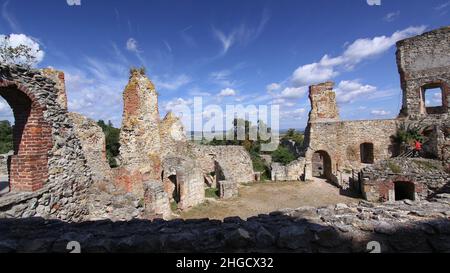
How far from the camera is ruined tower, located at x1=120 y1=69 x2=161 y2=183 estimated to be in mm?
10703

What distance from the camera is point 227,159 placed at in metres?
16.8

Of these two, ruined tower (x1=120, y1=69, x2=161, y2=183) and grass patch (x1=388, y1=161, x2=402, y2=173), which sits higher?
ruined tower (x1=120, y1=69, x2=161, y2=183)

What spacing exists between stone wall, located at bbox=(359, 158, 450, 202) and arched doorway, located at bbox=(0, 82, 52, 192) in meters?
11.6

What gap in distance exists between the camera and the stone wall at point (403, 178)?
10.0m

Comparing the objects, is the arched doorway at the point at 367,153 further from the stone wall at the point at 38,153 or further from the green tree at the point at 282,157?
the stone wall at the point at 38,153

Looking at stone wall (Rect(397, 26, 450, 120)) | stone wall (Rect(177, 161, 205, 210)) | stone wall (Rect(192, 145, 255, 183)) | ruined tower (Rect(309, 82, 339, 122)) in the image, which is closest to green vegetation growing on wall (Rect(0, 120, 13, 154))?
stone wall (Rect(192, 145, 255, 183))

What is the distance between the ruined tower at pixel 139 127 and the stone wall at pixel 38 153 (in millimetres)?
5523

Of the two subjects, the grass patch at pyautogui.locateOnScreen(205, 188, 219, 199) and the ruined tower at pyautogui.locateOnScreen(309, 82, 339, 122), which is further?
the ruined tower at pyautogui.locateOnScreen(309, 82, 339, 122)

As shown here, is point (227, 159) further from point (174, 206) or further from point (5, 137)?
point (5, 137)

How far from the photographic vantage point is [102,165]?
37.2 ft

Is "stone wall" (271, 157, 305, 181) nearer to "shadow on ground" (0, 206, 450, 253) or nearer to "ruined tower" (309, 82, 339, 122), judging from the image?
"ruined tower" (309, 82, 339, 122)

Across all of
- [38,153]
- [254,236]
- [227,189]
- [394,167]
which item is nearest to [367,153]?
[394,167]

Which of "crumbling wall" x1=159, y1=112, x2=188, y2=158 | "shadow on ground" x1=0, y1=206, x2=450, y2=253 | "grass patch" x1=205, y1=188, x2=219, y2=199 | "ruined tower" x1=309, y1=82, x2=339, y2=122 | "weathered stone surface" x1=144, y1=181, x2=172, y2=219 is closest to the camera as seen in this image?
"shadow on ground" x1=0, y1=206, x2=450, y2=253

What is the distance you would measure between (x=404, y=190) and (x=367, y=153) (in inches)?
263
